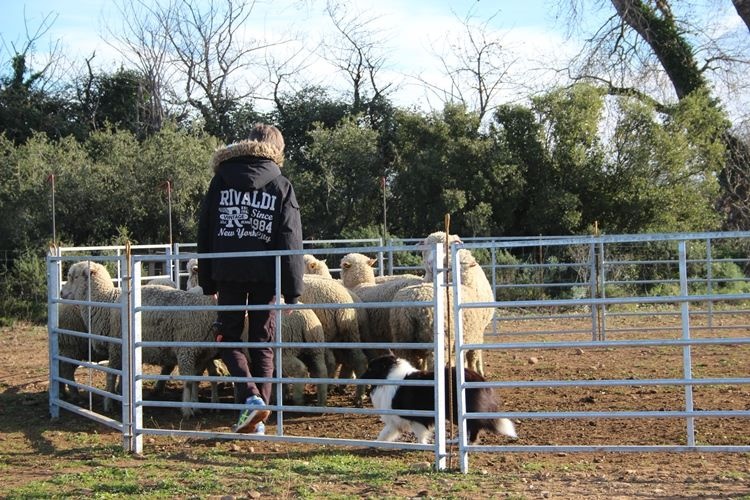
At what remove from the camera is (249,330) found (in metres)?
6.48

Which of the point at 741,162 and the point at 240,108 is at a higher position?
the point at 240,108

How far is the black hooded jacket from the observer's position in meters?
6.32

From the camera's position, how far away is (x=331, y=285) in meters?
8.97

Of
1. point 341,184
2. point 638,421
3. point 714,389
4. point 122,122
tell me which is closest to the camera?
point 638,421

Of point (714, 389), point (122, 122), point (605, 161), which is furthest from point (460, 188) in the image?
point (714, 389)

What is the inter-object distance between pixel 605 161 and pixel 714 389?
14927mm

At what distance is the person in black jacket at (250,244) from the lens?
6316mm

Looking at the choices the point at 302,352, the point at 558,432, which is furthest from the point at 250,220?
the point at 558,432

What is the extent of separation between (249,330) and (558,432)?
2503mm

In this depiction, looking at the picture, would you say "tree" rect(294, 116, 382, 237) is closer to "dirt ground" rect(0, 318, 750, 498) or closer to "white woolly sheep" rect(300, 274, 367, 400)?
"dirt ground" rect(0, 318, 750, 498)

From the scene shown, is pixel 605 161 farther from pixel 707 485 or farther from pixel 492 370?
pixel 707 485

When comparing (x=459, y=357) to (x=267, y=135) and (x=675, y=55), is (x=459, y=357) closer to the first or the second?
(x=267, y=135)

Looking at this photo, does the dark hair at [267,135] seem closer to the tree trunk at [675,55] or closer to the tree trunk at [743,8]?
the tree trunk at [743,8]

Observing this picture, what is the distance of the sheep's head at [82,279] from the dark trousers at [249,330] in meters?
3.05
